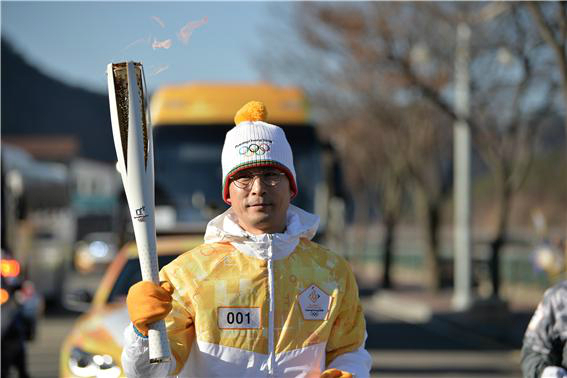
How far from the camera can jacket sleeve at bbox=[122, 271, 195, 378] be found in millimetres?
3102

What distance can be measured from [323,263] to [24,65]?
4673 inches

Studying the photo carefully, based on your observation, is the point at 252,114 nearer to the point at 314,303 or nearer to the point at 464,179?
the point at 314,303

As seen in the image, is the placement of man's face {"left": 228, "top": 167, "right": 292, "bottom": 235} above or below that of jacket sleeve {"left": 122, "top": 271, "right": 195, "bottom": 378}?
above

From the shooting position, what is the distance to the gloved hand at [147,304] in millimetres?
3033

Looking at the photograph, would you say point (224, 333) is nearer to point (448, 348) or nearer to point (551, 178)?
point (448, 348)

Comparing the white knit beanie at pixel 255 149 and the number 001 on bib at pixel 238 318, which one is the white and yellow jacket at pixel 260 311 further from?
the white knit beanie at pixel 255 149

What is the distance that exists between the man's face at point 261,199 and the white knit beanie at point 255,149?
0.10 ft

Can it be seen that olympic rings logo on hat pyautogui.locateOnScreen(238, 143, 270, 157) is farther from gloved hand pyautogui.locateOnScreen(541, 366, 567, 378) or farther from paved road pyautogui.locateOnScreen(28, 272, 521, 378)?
paved road pyautogui.locateOnScreen(28, 272, 521, 378)

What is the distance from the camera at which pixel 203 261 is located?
3338 mm

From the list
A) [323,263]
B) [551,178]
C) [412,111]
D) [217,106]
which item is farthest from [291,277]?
[551,178]

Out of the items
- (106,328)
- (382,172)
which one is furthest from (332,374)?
(382,172)

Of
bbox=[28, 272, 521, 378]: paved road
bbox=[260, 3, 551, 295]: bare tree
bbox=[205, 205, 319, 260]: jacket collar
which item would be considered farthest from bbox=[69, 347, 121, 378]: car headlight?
bbox=[260, 3, 551, 295]: bare tree

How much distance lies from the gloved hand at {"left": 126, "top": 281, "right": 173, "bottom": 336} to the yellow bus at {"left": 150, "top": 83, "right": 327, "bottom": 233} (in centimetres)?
818

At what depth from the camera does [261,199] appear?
10.9 feet
